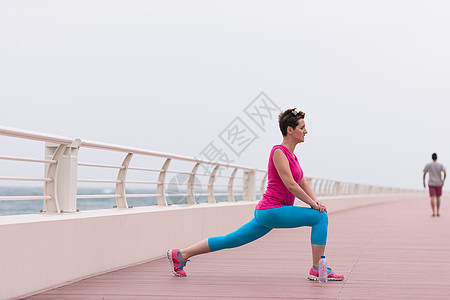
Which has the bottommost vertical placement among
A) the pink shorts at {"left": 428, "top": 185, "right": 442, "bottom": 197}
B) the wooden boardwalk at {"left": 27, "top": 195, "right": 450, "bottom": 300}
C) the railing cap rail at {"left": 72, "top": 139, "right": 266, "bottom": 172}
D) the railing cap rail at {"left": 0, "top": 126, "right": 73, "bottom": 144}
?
the wooden boardwalk at {"left": 27, "top": 195, "right": 450, "bottom": 300}

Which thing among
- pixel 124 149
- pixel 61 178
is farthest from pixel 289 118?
pixel 124 149

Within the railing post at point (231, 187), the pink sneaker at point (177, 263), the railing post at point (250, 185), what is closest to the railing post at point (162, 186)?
the pink sneaker at point (177, 263)

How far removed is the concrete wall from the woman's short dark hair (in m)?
1.97

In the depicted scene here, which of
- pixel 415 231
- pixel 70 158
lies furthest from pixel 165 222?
pixel 415 231

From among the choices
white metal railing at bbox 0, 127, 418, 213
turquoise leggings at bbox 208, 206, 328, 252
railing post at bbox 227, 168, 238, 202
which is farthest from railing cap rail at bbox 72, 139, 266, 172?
railing post at bbox 227, 168, 238, 202

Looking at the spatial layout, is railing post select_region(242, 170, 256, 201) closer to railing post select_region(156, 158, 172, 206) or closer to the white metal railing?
the white metal railing

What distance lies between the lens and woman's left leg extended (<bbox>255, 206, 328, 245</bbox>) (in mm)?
6246

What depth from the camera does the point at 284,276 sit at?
22.1 feet

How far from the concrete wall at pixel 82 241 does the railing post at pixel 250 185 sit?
4894 millimetres

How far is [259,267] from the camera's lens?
7539 millimetres

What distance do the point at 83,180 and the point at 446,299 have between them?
351cm

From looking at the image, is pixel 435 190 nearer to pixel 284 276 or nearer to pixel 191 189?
pixel 191 189

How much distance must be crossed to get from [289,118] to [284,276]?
5.07 ft

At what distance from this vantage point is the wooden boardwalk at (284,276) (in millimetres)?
5520
